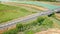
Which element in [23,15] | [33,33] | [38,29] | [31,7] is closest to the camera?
[33,33]

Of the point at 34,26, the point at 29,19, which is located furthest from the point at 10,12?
the point at 34,26

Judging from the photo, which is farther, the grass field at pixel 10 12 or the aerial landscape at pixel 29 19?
the grass field at pixel 10 12

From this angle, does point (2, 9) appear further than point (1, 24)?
Yes

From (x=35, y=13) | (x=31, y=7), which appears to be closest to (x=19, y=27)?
(x=35, y=13)

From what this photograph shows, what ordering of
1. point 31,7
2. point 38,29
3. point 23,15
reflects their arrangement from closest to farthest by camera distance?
point 38,29, point 23,15, point 31,7

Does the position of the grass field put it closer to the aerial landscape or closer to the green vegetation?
the aerial landscape

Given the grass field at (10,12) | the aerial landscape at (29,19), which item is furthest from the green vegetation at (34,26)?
the grass field at (10,12)

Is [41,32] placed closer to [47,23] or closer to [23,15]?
[47,23]

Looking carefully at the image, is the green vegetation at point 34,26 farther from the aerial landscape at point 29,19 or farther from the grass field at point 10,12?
the grass field at point 10,12
